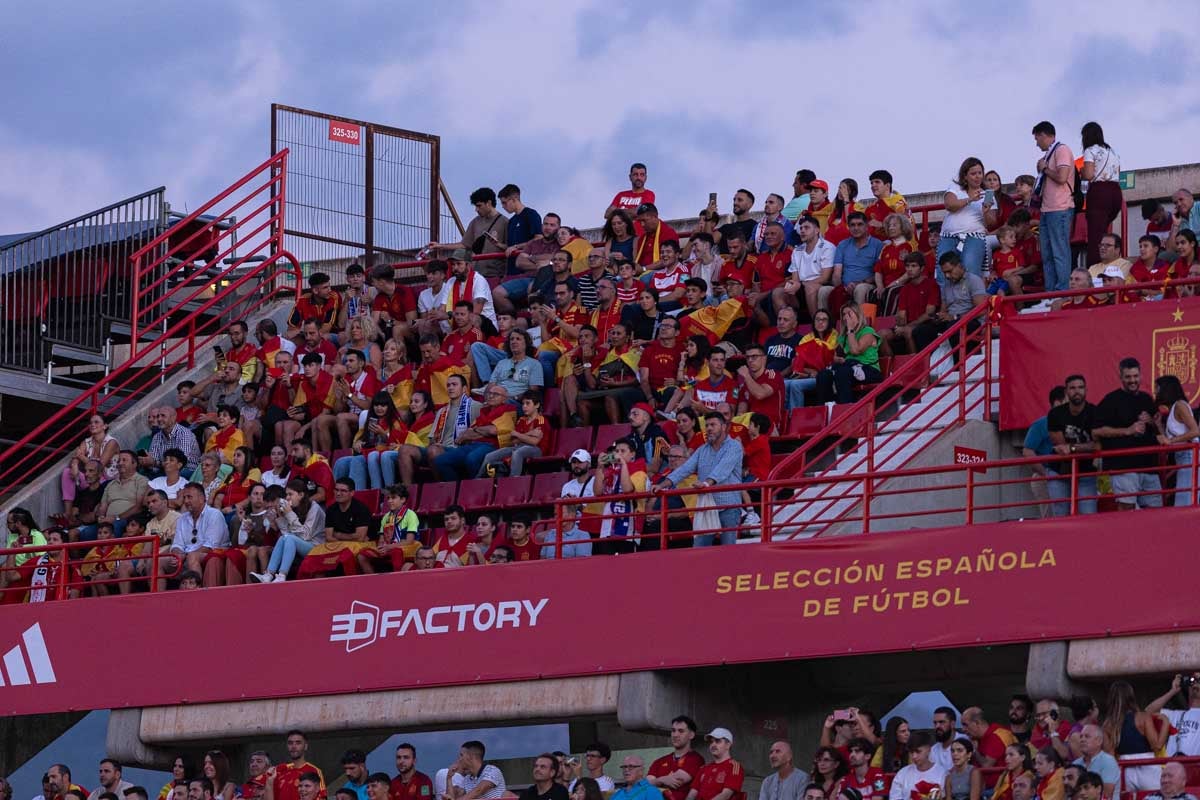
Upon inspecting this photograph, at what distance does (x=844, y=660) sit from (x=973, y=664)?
1.12 metres

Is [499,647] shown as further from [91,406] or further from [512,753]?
[91,406]

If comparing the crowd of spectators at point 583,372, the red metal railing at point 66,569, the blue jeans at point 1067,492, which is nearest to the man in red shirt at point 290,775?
the crowd of spectators at point 583,372

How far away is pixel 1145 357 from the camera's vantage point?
19953mm

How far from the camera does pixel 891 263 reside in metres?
22.3

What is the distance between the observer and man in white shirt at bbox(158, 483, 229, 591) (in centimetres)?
2181

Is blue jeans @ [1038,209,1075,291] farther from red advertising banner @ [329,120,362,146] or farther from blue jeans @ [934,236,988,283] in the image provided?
red advertising banner @ [329,120,362,146]

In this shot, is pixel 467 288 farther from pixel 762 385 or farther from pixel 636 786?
pixel 636 786

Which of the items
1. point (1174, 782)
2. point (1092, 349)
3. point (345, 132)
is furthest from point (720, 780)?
point (345, 132)

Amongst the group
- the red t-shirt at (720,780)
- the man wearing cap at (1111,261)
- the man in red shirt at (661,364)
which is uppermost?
the man wearing cap at (1111,261)

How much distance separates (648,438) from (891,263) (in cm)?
309

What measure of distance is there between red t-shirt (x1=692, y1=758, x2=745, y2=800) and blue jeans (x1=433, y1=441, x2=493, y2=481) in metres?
4.77

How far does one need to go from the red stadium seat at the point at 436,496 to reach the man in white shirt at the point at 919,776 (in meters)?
5.98

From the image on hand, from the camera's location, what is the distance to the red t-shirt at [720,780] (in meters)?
17.9

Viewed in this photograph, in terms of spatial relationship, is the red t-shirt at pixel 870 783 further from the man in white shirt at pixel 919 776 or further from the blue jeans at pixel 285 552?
the blue jeans at pixel 285 552
